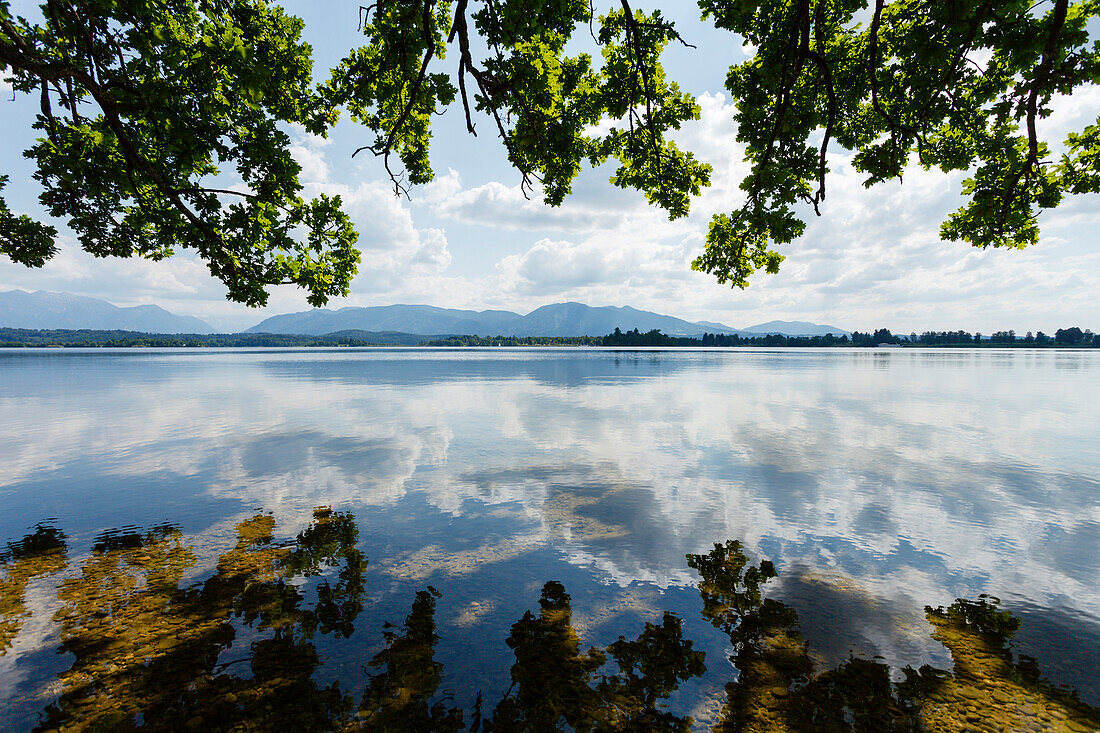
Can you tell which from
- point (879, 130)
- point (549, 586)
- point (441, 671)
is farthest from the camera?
point (879, 130)

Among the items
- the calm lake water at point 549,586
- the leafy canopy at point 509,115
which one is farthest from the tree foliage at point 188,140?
the calm lake water at point 549,586

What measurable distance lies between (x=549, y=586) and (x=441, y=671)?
141 inches

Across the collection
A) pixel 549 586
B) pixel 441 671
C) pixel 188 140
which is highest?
pixel 188 140

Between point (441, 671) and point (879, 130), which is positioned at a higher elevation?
point (879, 130)

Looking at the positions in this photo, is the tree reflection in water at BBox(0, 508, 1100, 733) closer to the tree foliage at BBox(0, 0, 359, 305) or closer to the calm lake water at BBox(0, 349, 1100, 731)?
the calm lake water at BBox(0, 349, 1100, 731)

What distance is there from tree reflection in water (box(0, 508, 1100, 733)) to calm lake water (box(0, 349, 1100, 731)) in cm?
5

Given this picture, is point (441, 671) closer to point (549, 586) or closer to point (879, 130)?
point (549, 586)

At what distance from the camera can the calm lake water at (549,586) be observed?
706 centimetres

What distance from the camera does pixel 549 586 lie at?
10773 mm

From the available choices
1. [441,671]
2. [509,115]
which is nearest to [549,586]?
[441,671]

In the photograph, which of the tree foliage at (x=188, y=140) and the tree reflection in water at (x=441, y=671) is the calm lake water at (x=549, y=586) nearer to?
the tree reflection in water at (x=441, y=671)

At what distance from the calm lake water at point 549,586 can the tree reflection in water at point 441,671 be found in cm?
5

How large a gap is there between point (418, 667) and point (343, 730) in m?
1.56

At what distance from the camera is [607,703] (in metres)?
7.02
